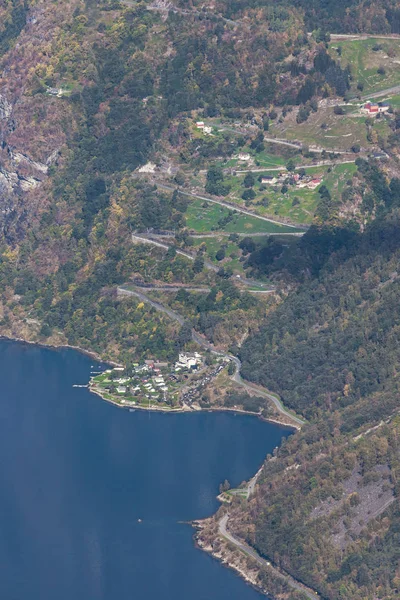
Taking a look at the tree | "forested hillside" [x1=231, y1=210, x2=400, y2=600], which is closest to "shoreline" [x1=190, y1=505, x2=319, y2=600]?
"forested hillside" [x1=231, y1=210, x2=400, y2=600]

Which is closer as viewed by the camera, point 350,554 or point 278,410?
point 350,554

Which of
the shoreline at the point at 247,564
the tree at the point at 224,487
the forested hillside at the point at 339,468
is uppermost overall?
the forested hillside at the point at 339,468

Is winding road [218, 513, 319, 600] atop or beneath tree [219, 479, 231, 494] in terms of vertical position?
beneath

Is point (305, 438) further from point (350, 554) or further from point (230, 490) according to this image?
point (350, 554)

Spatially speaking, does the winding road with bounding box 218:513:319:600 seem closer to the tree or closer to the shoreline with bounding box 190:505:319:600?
the shoreline with bounding box 190:505:319:600

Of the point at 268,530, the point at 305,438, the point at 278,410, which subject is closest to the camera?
the point at 268,530

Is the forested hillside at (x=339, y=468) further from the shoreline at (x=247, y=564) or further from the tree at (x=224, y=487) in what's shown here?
the tree at (x=224, y=487)

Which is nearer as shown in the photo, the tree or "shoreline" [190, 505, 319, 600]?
"shoreline" [190, 505, 319, 600]

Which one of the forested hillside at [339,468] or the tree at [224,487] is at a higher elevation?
the forested hillside at [339,468]

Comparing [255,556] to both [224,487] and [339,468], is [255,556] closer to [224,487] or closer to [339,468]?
[339,468]

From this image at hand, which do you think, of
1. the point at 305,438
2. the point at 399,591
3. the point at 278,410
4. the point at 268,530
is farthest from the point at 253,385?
the point at 399,591

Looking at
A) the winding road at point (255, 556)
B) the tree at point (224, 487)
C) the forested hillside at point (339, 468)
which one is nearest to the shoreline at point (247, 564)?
the winding road at point (255, 556)
